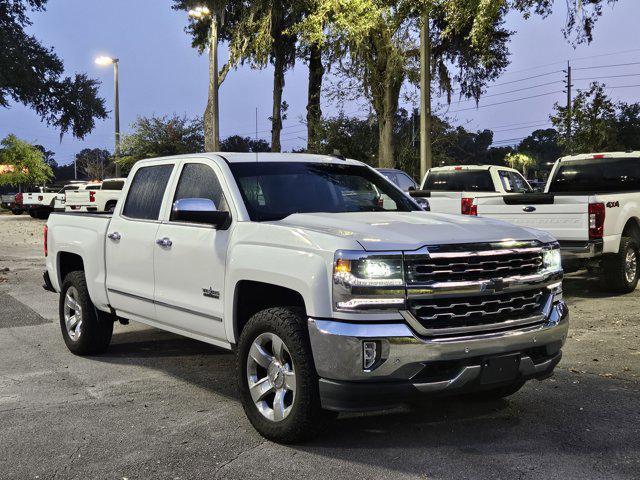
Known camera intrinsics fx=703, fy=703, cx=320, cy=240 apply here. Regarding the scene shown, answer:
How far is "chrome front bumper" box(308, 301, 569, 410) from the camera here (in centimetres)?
392

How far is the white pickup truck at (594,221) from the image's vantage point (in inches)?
375

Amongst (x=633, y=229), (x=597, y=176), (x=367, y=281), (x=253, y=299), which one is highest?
(x=597, y=176)

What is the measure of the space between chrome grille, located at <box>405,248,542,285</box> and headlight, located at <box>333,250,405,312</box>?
91 millimetres

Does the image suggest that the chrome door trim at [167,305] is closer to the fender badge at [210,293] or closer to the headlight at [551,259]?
the fender badge at [210,293]

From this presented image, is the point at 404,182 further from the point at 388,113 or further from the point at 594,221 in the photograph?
the point at 594,221

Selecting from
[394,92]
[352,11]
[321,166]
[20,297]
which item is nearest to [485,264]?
[321,166]

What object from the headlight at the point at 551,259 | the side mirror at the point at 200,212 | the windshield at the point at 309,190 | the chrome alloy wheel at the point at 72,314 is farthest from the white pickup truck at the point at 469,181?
the side mirror at the point at 200,212

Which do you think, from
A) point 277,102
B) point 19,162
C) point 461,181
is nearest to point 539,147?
point 19,162

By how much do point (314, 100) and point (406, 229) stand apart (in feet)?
95.2

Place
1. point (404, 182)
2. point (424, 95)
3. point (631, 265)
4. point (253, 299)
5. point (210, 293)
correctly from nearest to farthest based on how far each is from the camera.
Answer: point (253, 299) < point (210, 293) < point (631, 265) < point (404, 182) < point (424, 95)

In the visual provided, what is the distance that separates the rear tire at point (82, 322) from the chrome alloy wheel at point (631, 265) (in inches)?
295

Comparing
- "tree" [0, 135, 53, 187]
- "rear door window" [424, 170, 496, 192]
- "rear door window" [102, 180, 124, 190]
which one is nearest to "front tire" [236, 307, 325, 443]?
"rear door window" [424, 170, 496, 192]

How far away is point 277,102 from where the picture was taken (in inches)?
1344

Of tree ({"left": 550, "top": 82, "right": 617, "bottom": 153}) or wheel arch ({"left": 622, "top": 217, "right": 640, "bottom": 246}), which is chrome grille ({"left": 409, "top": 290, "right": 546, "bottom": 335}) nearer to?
wheel arch ({"left": 622, "top": 217, "right": 640, "bottom": 246})
